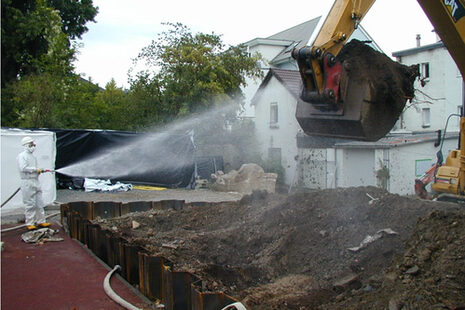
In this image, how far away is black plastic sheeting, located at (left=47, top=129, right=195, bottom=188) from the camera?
15039 millimetres

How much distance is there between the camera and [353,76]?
508cm

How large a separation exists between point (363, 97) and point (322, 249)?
8.21 feet

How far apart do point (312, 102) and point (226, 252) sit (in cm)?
301

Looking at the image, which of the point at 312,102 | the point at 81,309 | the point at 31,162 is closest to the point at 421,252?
the point at 312,102

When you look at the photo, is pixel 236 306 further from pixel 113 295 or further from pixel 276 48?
pixel 276 48

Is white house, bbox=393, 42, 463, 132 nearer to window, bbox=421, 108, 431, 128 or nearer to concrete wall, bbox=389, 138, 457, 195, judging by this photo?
window, bbox=421, 108, 431, 128

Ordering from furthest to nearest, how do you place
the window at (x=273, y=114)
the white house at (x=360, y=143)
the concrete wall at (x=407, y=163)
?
the window at (x=273, y=114)
the white house at (x=360, y=143)
the concrete wall at (x=407, y=163)

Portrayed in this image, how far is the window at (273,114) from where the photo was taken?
2204 cm

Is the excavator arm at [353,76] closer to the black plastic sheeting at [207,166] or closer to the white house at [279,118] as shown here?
the black plastic sheeting at [207,166]

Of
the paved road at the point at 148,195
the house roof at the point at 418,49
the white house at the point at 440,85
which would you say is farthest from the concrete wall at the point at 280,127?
the house roof at the point at 418,49

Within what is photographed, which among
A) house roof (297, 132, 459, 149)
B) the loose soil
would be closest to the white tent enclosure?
the loose soil

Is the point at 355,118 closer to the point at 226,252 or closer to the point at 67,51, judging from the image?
the point at 226,252

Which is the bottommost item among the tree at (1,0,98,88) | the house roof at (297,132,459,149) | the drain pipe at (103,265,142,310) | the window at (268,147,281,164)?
the drain pipe at (103,265,142,310)

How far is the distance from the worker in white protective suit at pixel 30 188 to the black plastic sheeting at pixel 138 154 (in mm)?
5795
